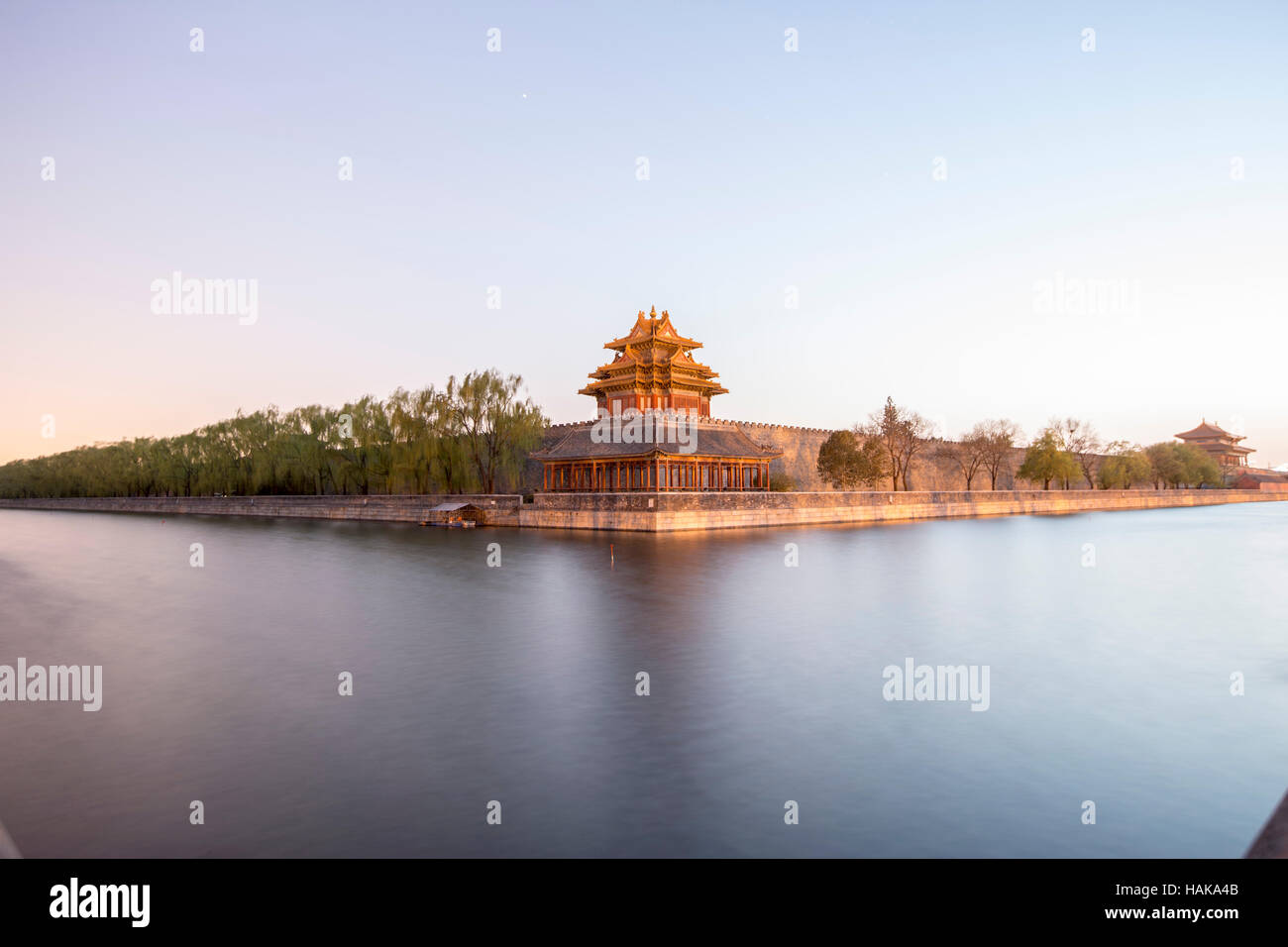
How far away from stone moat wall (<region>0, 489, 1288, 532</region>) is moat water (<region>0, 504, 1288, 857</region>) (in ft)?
53.4

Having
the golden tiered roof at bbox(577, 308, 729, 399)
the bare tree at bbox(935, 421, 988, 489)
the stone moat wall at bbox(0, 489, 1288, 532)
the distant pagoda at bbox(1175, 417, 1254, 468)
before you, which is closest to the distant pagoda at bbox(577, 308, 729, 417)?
the golden tiered roof at bbox(577, 308, 729, 399)

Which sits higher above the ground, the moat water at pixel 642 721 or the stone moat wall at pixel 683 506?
the stone moat wall at pixel 683 506

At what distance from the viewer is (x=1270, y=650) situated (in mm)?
11281

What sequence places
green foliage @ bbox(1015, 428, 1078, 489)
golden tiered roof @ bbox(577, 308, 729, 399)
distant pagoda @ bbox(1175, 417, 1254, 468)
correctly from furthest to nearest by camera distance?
distant pagoda @ bbox(1175, 417, 1254, 468)
green foliage @ bbox(1015, 428, 1078, 489)
golden tiered roof @ bbox(577, 308, 729, 399)

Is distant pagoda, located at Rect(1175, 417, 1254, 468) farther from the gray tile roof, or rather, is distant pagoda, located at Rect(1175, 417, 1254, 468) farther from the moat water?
the moat water

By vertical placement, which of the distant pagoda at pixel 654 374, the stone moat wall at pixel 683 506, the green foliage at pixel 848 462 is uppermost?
the distant pagoda at pixel 654 374

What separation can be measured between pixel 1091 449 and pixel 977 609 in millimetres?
62944

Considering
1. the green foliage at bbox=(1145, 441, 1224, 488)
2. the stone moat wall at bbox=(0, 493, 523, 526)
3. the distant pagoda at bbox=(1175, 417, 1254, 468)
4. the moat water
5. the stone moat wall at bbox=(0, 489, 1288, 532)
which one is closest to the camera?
the moat water

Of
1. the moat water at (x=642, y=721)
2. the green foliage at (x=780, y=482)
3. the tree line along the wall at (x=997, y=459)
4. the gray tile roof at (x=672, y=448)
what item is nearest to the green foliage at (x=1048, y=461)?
the tree line along the wall at (x=997, y=459)

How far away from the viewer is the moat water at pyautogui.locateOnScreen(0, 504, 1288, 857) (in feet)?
16.9

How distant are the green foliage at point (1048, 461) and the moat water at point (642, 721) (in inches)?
1753

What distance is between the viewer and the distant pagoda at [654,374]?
44.9 meters

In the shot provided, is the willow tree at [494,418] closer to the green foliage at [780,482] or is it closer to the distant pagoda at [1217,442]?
the green foliage at [780,482]
